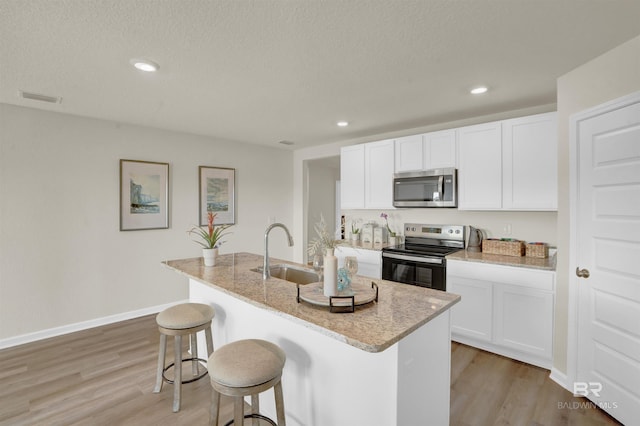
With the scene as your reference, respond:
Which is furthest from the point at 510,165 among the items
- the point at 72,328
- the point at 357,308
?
the point at 72,328

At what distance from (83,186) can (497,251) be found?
15.1ft

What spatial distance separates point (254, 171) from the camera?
204 inches

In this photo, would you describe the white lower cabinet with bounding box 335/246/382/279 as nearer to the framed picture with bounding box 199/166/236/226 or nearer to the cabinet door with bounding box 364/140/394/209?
the cabinet door with bounding box 364/140/394/209

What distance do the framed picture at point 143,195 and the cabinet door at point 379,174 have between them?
2710mm

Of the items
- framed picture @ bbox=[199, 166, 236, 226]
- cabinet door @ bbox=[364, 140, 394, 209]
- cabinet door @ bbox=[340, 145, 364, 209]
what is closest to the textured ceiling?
cabinet door @ bbox=[364, 140, 394, 209]

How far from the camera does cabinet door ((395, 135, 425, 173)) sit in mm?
3709

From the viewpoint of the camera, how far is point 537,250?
301 cm

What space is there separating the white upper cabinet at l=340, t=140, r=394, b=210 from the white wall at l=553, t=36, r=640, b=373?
1.85 meters

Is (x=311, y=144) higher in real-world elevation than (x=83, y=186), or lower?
higher

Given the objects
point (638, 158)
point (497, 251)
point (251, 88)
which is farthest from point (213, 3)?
point (497, 251)

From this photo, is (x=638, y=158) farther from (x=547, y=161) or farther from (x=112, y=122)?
(x=112, y=122)

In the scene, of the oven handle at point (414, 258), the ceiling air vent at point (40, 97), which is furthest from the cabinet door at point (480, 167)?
the ceiling air vent at point (40, 97)

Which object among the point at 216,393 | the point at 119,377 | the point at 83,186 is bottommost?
the point at 119,377

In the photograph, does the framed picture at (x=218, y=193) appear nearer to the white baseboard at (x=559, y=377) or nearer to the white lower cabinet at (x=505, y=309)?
the white lower cabinet at (x=505, y=309)
